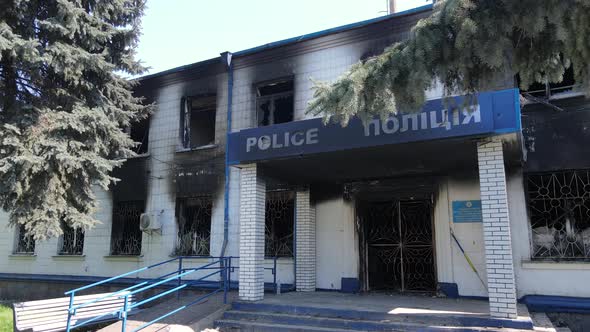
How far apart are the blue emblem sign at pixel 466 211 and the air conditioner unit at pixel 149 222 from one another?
7.09 meters

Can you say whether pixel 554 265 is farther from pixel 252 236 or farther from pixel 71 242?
pixel 71 242

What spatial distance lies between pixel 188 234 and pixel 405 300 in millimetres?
5804

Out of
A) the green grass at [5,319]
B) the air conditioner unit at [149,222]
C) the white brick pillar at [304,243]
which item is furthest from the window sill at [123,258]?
the white brick pillar at [304,243]

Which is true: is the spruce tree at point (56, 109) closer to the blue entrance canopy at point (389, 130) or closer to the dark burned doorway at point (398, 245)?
the blue entrance canopy at point (389, 130)

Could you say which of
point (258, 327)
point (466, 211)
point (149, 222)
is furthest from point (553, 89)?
point (149, 222)

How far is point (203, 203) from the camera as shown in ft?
37.4

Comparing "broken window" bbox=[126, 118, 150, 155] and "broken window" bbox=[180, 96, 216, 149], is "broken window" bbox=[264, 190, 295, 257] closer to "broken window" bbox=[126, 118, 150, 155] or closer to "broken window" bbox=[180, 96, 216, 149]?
"broken window" bbox=[180, 96, 216, 149]

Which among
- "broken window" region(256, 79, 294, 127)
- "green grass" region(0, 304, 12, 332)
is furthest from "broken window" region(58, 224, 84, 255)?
"broken window" region(256, 79, 294, 127)

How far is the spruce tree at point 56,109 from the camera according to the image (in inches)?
340

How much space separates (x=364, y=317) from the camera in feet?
21.7

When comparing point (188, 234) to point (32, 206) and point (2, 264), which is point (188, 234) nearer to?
point (32, 206)

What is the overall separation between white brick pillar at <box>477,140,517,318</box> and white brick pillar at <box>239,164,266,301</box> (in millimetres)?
3754

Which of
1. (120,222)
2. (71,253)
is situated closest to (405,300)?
(120,222)

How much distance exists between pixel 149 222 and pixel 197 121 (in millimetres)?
3029
